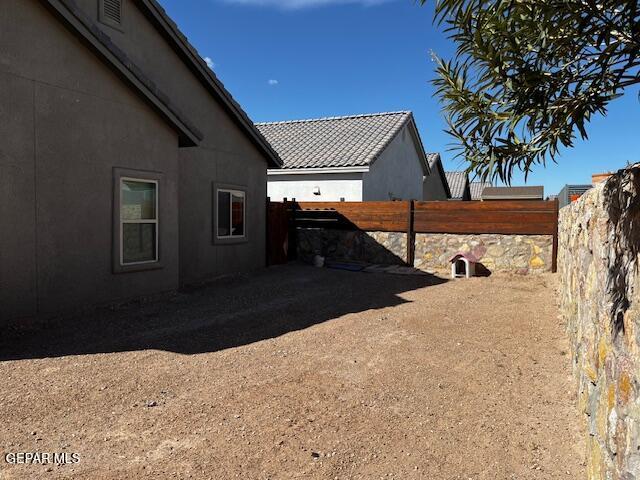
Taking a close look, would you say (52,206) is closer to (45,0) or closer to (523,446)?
(45,0)

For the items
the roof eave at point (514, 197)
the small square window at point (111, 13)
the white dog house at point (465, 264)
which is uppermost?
the small square window at point (111, 13)

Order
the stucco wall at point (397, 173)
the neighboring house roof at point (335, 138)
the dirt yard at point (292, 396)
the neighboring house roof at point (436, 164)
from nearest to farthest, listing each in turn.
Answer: the dirt yard at point (292, 396)
the neighboring house roof at point (335, 138)
the stucco wall at point (397, 173)
the neighboring house roof at point (436, 164)

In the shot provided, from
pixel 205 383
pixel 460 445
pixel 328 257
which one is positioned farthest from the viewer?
pixel 328 257

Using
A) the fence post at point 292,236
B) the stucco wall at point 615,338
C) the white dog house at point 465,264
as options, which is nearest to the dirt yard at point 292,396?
the stucco wall at point 615,338

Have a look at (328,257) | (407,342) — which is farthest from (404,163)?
(407,342)

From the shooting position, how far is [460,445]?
369cm

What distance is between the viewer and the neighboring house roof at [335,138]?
19375 mm

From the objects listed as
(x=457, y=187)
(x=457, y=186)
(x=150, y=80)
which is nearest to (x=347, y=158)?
(x=150, y=80)

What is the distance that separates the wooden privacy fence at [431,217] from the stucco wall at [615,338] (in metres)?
9.50

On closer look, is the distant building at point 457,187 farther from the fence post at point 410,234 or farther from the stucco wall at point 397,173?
the fence post at point 410,234

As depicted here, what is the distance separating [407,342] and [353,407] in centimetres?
237

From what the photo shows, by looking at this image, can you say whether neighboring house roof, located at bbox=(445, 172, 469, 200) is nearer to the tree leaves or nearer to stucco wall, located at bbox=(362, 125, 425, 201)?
stucco wall, located at bbox=(362, 125, 425, 201)

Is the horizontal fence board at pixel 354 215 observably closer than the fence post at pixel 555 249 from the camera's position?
No

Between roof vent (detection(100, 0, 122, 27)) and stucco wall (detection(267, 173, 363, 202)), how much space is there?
10.5 metres
